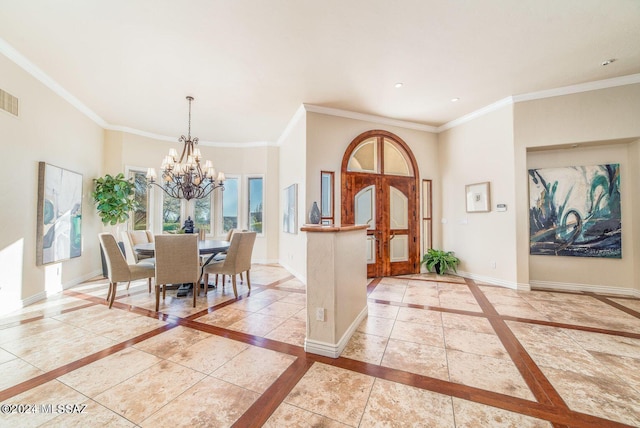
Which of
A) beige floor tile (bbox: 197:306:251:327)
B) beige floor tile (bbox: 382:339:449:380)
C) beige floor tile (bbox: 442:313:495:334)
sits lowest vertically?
beige floor tile (bbox: 382:339:449:380)

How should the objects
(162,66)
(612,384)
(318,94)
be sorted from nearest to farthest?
(612,384), (162,66), (318,94)

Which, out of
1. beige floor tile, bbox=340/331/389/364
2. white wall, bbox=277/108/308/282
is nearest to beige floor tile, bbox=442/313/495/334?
beige floor tile, bbox=340/331/389/364

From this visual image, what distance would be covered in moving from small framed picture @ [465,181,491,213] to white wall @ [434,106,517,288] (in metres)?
0.08

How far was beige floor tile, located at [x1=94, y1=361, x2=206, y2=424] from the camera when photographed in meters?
1.61

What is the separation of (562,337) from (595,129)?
337 cm

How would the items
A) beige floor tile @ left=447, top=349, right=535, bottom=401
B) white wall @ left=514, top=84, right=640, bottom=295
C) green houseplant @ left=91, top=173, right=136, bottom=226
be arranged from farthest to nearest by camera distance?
green houseplant @ left=91, top=173, right=136, bottom=226, white wall @ left=514, top=84, right=640, bottom=295, beige floor tile @ left=447, top=349, right=535, bottom=401

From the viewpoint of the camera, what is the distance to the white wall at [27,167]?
124 inches

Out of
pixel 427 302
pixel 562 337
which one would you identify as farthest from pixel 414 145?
pixel 562 337

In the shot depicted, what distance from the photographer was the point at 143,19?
255 cm

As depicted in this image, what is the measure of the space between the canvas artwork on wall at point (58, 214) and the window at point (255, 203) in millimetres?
3355

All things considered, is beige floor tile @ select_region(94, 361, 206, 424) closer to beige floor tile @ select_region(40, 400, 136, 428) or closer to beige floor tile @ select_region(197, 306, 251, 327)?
beige floor tile @ select_region(40, 400, 136, 428)

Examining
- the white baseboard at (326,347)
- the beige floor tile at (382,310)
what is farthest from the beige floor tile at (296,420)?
the beige floor tile at (382,310)

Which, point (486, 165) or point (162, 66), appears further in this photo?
point (486, 165)

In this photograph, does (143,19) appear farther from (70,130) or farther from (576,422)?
(576,422)
